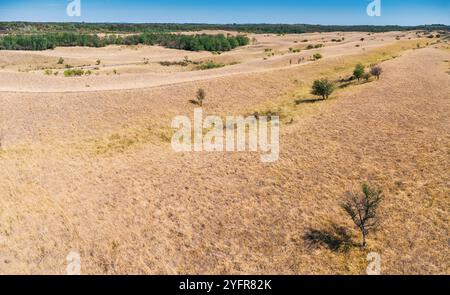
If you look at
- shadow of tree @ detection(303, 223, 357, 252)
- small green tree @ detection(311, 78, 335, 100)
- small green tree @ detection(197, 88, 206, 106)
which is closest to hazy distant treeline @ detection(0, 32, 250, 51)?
small green tree @ detection(197, 88, 206, 106)

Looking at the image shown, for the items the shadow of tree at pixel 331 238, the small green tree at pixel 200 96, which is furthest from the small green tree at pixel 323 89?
the shadow of tree at pixel 331 238

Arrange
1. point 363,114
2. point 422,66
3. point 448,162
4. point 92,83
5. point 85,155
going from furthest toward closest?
point 422,66, point 92,83, point 363,114, point 85,155, point 448,162

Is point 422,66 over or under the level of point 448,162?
over

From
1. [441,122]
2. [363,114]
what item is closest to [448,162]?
[441,122]

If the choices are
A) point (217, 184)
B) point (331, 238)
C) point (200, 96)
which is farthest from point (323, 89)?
point (331, 238)

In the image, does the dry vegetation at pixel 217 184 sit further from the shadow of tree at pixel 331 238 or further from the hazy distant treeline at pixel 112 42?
the hazy distant treeline at pixel 112 42

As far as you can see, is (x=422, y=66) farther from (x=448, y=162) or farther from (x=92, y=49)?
(x=92, y=49)

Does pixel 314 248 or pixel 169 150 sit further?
pixel 169 150

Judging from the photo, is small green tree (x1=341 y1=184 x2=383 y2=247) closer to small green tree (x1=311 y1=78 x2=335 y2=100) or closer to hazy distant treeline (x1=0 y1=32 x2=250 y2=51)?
small green tree (x1=311 y1=78 x2=335 y2=100)
